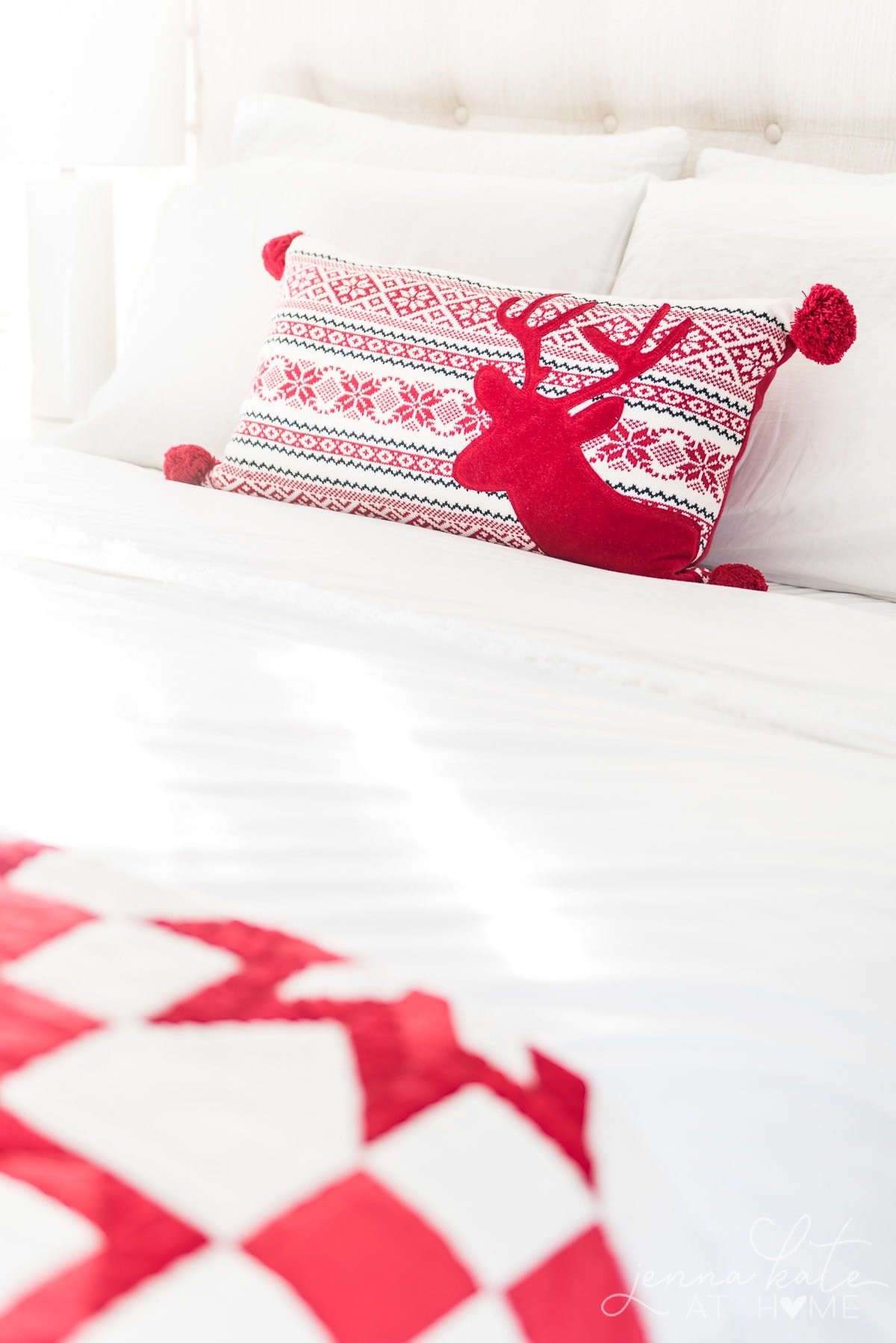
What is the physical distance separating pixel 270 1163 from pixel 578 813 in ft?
1.00

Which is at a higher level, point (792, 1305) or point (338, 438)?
point (338, 438)

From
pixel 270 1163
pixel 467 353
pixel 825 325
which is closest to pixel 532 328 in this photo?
pixel 467 353

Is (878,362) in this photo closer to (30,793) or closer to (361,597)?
(361,597)

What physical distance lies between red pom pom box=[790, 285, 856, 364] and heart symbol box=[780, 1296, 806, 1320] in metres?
1.00

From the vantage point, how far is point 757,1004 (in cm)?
52

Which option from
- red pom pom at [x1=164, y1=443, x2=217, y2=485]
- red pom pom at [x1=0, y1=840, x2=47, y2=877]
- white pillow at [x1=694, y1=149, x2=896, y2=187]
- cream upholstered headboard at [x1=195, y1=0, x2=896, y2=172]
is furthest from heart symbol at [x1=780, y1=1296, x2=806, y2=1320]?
cream upholstered headboard at [x1=195, y1=0, x2=896, y2=172]

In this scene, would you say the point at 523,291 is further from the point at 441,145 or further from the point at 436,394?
the point at 441,145

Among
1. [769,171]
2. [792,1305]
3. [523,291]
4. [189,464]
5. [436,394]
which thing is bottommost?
[792,1305]

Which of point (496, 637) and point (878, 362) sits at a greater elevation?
point (878, 362)

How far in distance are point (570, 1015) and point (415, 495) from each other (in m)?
0.86

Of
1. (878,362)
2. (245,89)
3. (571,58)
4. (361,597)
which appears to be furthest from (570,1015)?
(245,89)

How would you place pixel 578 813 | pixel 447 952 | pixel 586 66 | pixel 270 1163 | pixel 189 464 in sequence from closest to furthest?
pixel 270 1163 → pixel 447 952 → pixel 578 813 → pixel 189 464 → pixel 586 66

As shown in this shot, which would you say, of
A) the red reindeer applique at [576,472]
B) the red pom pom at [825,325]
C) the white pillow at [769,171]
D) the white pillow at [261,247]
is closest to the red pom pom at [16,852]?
the red reindeer applique at [576,472]

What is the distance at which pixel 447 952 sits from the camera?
0.55 m
